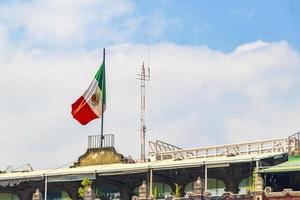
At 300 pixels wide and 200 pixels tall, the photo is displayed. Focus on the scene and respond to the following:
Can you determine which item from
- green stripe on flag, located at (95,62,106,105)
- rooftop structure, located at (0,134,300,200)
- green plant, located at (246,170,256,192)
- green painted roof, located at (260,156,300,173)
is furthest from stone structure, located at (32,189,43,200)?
green painted roof, located at (260,156,300,173)

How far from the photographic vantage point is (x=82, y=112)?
9644cm

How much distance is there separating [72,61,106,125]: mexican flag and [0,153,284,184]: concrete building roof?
5606 mm

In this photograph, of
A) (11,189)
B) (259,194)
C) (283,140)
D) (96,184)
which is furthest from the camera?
(11,189)

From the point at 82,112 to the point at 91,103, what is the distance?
141 cm

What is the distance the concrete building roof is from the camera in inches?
3253

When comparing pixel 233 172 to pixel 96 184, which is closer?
pixel 233 172

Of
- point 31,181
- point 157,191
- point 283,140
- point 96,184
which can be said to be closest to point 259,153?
point 283,140

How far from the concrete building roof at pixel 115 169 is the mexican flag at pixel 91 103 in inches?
221

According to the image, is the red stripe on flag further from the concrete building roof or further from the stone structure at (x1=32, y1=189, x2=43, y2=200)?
the stone structure at (x1=32, y1=189, x2=43, y2=200)

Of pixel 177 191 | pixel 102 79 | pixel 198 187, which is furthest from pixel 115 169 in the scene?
pixel 102 79

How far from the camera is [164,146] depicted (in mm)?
92812

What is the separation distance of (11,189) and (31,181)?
11.8 feet

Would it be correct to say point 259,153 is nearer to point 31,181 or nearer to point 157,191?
point 157,191

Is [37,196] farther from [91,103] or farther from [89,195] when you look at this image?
[91,103]
